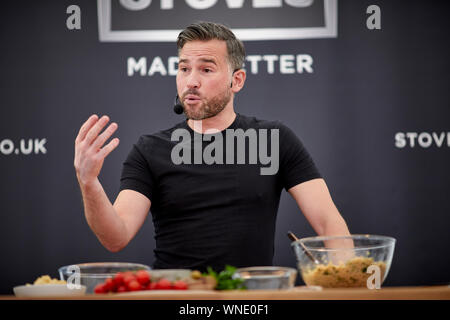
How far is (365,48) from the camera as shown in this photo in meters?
2.80

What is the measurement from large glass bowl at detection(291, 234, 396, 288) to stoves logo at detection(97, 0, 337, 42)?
5.64 feet

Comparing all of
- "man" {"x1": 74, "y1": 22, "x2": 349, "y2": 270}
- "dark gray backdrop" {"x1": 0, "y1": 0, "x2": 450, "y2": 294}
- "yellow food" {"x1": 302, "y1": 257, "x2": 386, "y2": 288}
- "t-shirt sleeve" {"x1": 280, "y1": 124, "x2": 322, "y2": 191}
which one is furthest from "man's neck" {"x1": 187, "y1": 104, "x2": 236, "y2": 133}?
"yellow food" {"x1": 302, "y1": 257, "x2": 386, "y2": 288}

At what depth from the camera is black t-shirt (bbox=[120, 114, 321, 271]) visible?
6.19 ft

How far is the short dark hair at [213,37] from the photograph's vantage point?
2.04 meters

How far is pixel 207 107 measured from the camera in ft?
6.68

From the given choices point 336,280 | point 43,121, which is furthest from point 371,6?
point 336,280

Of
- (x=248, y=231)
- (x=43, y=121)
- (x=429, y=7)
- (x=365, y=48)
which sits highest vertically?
(x=429, y=7)

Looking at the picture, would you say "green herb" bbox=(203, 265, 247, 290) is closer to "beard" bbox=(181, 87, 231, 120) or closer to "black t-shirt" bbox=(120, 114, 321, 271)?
"black t-shirt" bbox=(120, 114, 321, 271)

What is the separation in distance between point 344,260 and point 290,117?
1617mm

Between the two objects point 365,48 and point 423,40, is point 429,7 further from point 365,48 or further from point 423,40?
point 365,48

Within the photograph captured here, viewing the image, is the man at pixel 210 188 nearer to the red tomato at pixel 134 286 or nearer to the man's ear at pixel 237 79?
the man's ear at pixel 237 79

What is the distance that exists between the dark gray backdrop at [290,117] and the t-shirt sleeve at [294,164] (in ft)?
2.43

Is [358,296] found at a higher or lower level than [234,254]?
higher
